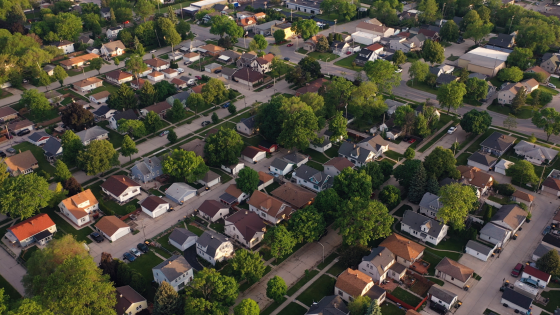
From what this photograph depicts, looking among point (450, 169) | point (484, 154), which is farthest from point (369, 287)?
point (484, 154)

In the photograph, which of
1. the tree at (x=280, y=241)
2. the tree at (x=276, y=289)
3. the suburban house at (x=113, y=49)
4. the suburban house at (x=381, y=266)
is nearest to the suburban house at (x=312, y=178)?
the tree at (x=280, y=241)

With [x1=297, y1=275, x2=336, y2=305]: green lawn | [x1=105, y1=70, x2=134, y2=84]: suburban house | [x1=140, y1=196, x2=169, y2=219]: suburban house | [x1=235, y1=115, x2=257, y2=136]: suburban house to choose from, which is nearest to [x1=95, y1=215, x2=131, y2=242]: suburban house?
[x1=140, y1=196, x2=169, y2=219]: suburban house

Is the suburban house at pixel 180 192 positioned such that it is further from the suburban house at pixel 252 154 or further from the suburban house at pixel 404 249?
the suburban house at pixel 404 249

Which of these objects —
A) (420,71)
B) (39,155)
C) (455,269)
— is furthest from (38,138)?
(420,71)

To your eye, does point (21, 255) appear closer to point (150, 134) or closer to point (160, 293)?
point (160, 293)

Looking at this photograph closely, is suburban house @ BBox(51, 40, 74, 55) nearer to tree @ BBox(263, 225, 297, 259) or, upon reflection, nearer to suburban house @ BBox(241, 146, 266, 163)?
suburban house @ BBox(241, 146, 266, 163)

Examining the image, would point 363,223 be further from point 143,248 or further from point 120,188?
point 120,188

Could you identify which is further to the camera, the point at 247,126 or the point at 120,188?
the point at 247,126
